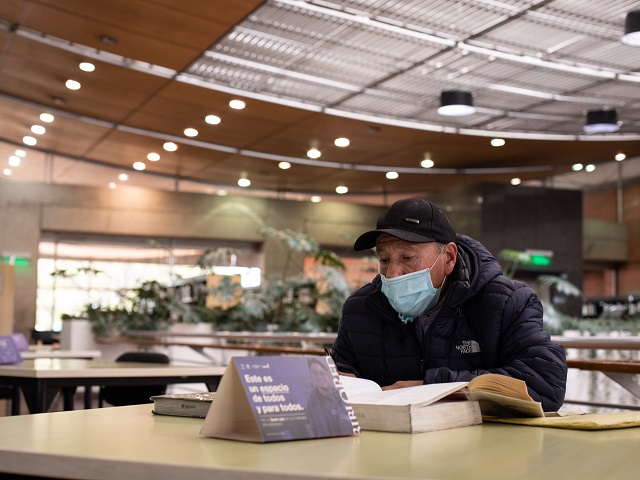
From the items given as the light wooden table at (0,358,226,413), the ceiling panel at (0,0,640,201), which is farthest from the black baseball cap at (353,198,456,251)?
the ceiling panel at (0,0,640,201)

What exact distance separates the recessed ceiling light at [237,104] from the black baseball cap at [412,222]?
939 cm

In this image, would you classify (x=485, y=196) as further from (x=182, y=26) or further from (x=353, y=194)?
(x=182, y=26)

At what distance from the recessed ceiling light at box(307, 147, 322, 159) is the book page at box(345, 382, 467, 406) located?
42.2 feet

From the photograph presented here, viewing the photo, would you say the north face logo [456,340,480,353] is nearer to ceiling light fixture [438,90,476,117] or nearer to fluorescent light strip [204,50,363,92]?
fluorescent light strip [204,50,363,92]

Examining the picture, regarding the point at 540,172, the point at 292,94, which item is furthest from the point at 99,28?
the point at 540,172

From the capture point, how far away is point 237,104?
11.6 meters

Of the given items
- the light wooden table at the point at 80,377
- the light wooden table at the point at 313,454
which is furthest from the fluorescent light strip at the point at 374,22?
the light wooden table at the point at 313,454

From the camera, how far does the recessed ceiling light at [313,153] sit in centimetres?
1456

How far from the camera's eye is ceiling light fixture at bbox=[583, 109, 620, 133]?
37.9 feet

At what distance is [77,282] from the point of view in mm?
16547

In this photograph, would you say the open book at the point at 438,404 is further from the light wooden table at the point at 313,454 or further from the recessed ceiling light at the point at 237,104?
the recessed ceiling light at the point at 237,104

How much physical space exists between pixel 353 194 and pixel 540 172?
14.3 feet

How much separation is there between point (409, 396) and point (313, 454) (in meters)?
0.44

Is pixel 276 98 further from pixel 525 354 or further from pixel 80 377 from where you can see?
pixel 525 354
